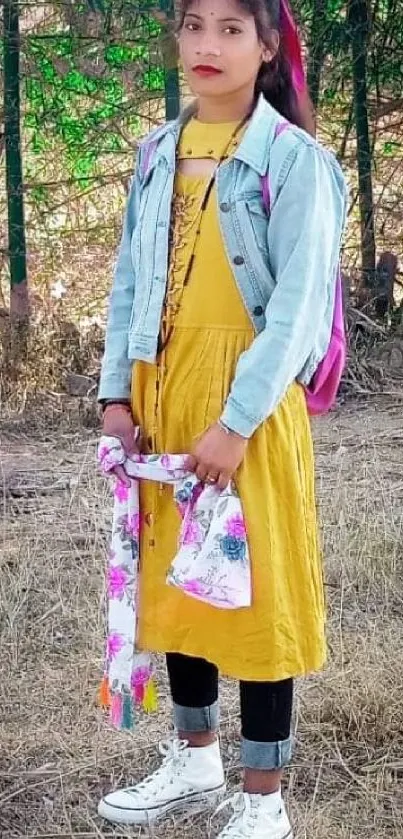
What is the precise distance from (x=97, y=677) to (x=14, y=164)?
240 centimetres

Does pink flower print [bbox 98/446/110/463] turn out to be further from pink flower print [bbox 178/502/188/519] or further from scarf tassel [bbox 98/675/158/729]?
scarf tassel [bbox 98/675/158/729]

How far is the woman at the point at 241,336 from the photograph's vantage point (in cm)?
190

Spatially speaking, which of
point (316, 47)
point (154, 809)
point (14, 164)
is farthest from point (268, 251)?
point (316, 47)

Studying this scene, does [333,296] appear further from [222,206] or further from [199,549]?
[199,549]

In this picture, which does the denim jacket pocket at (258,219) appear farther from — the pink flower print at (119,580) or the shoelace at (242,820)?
the shoelace at (242,820)

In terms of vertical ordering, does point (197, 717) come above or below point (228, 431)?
below

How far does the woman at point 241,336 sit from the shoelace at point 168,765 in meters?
0.19

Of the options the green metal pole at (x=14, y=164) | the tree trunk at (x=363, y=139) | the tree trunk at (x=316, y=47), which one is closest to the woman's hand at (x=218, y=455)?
the green metal pole at (x=14, y=164)

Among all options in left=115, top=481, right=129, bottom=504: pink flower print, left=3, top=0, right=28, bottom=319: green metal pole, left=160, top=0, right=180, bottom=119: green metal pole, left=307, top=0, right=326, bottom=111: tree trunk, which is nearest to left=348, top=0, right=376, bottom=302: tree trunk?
left=307, top=0, right=326, bottom=111: tree trunk

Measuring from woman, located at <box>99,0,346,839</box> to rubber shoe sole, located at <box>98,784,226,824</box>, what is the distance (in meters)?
0.18

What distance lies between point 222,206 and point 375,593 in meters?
1.48

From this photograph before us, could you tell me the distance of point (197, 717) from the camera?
225 cm

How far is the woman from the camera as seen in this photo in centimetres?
190

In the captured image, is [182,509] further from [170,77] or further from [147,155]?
[170,77]
